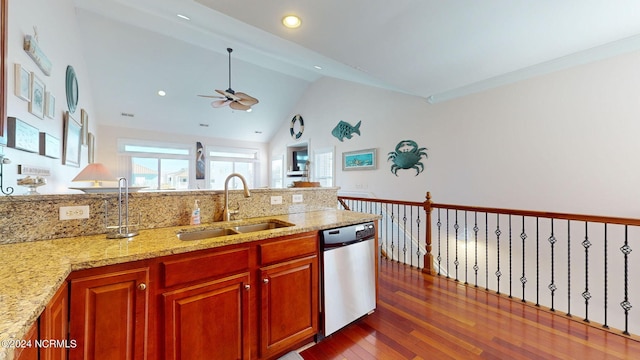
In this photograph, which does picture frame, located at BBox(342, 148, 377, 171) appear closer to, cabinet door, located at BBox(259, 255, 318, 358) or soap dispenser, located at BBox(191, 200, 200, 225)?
cabinet door, located at BBox(259, 255, 318, 358)

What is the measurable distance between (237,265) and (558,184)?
377 centimetres

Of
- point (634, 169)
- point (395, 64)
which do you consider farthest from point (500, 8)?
point (634, 169)

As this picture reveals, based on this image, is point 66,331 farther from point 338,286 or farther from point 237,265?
point 338,286

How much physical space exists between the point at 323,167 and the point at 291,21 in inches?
175

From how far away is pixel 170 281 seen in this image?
1.25 metres

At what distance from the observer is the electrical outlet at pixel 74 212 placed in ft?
4.72

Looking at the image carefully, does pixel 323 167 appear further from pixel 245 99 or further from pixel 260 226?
pixel 260 226

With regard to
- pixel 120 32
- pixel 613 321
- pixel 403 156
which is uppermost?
pixel 120 32

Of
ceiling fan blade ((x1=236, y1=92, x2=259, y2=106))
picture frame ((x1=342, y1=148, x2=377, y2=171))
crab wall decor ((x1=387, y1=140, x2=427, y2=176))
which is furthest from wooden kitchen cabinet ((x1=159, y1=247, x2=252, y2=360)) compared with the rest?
picture frame ((x1=342, y1=148, x2=377, y2=171))

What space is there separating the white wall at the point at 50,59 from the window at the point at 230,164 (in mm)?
3372

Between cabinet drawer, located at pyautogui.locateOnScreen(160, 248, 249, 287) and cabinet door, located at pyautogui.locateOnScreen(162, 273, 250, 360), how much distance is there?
0.05 meters

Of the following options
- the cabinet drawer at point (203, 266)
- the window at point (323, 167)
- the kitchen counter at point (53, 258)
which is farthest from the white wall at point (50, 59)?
the window at point (323, 167)

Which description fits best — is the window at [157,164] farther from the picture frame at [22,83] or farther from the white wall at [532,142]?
the white wall at [532,142]

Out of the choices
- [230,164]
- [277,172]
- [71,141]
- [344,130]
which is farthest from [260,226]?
[230,164]
